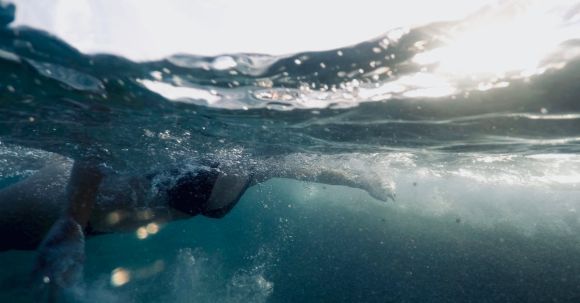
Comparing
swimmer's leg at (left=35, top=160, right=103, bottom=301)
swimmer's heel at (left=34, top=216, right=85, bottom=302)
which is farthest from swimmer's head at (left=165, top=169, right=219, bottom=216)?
swimmer's heel at (left=34, top=216, right=85, bottom=302)

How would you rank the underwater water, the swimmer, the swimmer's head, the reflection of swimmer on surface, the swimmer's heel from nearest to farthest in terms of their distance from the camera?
1. the underwater water
2. the swimmer's heel
3. the swimmer
4. the reflection of swimmer on surface
5. the swimmer's head

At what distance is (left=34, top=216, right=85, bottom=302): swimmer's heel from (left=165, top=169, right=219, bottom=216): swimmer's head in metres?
5.81

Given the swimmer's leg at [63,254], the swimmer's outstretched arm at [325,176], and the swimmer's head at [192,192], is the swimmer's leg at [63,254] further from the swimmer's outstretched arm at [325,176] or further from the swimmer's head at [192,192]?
the swimmer's outstretched arm at [325,176]

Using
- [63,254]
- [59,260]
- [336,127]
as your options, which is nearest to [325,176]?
[336,127]

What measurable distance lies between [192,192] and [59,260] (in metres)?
7.58

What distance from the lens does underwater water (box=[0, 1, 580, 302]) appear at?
617cm

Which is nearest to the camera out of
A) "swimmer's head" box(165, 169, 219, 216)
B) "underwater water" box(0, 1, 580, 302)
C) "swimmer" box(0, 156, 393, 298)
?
"underwater water" box(0, 1, 580, 302)

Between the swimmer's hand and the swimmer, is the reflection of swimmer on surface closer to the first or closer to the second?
the swimmer

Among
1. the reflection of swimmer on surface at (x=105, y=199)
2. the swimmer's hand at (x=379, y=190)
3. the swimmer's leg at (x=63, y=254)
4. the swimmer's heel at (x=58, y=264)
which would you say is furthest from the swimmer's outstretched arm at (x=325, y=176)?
the swimmer's heel at (x=58, y=264)

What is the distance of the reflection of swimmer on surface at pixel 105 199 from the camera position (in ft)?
34.7

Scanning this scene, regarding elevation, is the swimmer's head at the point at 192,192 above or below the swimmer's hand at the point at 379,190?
above

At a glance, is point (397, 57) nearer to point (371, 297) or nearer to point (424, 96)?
point (424, 96)

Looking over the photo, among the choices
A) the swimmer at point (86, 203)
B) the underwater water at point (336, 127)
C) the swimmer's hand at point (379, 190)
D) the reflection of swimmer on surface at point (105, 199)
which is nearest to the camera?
the underwater water at point (336, 127)

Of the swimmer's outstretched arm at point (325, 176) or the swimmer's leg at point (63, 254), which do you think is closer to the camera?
the swimmer's leg at point (63, 254)
